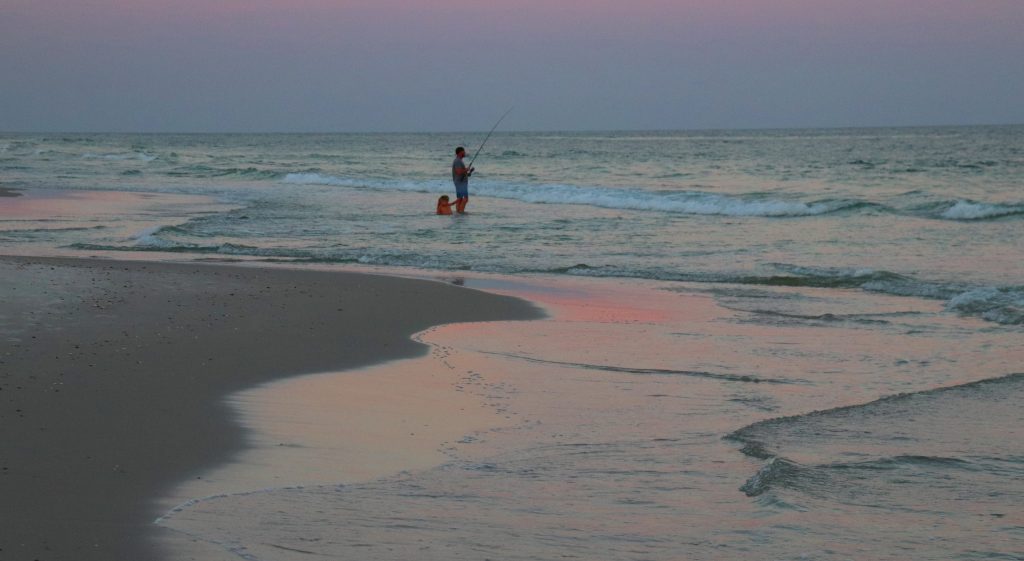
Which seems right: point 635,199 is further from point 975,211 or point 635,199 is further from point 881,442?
point 881,442

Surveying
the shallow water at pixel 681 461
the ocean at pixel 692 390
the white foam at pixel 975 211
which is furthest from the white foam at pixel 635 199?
the shallow water at pixel 681 461

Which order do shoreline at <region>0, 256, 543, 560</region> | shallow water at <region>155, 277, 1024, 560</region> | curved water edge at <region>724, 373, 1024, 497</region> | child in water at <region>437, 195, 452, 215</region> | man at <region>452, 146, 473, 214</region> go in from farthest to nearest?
child in water at <region>437, 195, 452, 215</region>, man at <region>452, 146, 473, 214</region>, curved water edge at <region>724, 373, 1024, 497</region>, shoreline at <region>0, 256, 543, 560</region>, shallow water at <region>155, 277, 1024, 560</region>

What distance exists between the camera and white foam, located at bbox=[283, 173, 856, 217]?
22.2 meters

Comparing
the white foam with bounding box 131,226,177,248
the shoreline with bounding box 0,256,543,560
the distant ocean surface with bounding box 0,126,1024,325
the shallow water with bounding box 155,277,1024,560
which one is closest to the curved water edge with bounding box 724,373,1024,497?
the shallow water with bounding box 155,277,1024,560

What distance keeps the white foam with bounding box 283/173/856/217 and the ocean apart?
2.98 meters

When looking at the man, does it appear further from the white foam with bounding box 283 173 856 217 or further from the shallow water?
the shallow water

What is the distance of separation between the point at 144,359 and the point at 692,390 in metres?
3.10

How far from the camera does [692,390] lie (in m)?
6.29

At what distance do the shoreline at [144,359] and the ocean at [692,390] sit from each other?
15.4 inches

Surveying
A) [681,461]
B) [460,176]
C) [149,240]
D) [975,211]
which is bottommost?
[149,240]

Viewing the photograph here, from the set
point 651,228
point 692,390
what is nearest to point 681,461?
point 692,390

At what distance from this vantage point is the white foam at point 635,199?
72.7ft

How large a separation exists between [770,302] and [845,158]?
131ft

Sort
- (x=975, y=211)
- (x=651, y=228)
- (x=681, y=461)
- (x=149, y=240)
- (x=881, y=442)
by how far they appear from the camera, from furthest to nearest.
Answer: (x=975, y=211) < (x=651, y=228) < (x=149, y=240) < (x=881, y=442) < (x=681, y=461)
